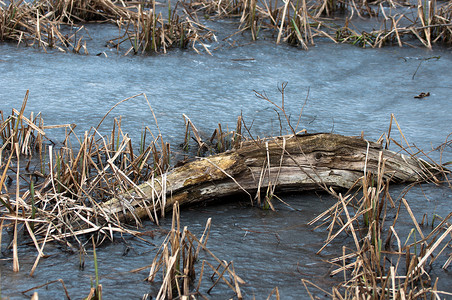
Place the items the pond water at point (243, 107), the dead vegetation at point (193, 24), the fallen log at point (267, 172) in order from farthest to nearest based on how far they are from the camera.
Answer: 1. the dead vegetation at point (193, 24)
2. the fallen log at point (267, 172)
3. the pond water at point (243, 107)

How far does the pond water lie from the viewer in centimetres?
266

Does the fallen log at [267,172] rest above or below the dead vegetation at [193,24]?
below

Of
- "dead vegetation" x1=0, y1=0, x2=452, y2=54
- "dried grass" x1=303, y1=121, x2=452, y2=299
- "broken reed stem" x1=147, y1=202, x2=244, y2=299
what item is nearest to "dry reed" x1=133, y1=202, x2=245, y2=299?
"broken reed stem" x1=147, y1=202, x2=244, y2=299

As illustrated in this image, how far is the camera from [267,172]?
3369 millimetres

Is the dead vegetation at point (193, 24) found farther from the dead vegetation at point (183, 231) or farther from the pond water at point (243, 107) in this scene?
the dead vegetation at point (183, 231)

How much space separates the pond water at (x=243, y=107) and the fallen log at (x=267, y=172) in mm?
118

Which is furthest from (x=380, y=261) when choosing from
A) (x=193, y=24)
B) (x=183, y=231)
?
(x=193, y=24)

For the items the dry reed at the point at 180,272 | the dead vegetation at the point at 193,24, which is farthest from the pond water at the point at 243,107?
the dead vegetation at the point at 193,24

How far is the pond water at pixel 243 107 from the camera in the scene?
2.66 meters

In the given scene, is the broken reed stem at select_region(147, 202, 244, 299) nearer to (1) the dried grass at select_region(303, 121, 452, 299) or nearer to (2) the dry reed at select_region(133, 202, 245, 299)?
(2) the dry reed at select_region(133, 202, 245, 299)

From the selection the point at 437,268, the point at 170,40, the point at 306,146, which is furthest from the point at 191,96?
the point at 437,268

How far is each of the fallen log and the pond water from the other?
4.6 inches

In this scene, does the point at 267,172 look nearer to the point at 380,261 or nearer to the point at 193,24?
the point at 380,261

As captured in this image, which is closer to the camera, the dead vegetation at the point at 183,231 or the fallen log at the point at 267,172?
the dead vegetation at the point at 183,231
